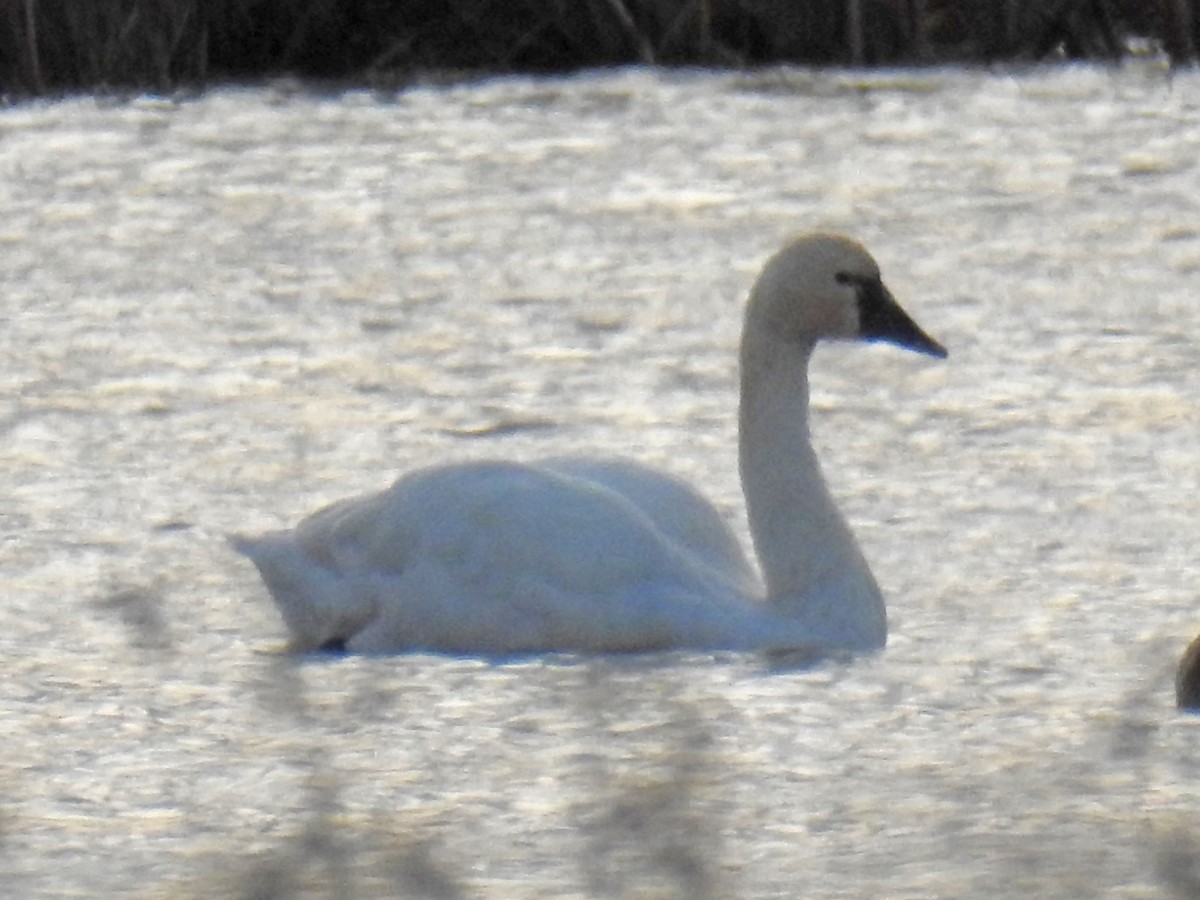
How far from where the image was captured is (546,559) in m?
5.40

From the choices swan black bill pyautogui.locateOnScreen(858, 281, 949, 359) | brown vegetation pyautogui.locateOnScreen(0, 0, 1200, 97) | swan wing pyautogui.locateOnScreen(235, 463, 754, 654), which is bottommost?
brown vegetation pyautogui.locateOnScreen(0, 0, 1200, 97)

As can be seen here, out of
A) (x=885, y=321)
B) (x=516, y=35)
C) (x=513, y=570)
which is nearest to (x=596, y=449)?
(x=885, y=321)

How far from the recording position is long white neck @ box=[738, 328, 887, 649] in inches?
214

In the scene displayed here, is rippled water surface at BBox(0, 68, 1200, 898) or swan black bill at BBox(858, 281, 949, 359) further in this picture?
swan black bill at BBox(858, 281, 949, 359)

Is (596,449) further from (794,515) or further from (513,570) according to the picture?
(513,570)

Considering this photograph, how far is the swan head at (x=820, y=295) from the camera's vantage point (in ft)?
18.8

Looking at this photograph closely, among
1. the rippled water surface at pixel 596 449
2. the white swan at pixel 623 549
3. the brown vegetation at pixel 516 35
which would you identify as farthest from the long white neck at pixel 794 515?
the brown vegetation at pixel 516 35

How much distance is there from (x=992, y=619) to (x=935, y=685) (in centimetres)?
45

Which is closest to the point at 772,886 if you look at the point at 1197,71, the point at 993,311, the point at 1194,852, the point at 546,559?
the point at 1194,852

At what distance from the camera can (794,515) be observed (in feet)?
18.5

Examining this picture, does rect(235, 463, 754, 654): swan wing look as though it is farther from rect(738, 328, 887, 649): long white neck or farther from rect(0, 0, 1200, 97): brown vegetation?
rect(0, 0, 1200, 97): brown vegetation

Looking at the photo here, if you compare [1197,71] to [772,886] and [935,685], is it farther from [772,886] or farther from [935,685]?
[772,886]

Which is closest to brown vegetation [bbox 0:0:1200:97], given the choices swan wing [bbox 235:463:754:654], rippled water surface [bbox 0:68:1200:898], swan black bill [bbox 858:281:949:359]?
rippled water surface [bbox 0:68:1200:898]

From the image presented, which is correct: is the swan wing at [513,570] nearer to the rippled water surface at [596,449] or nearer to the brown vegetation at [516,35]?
the rippled water surface at [596,449]
